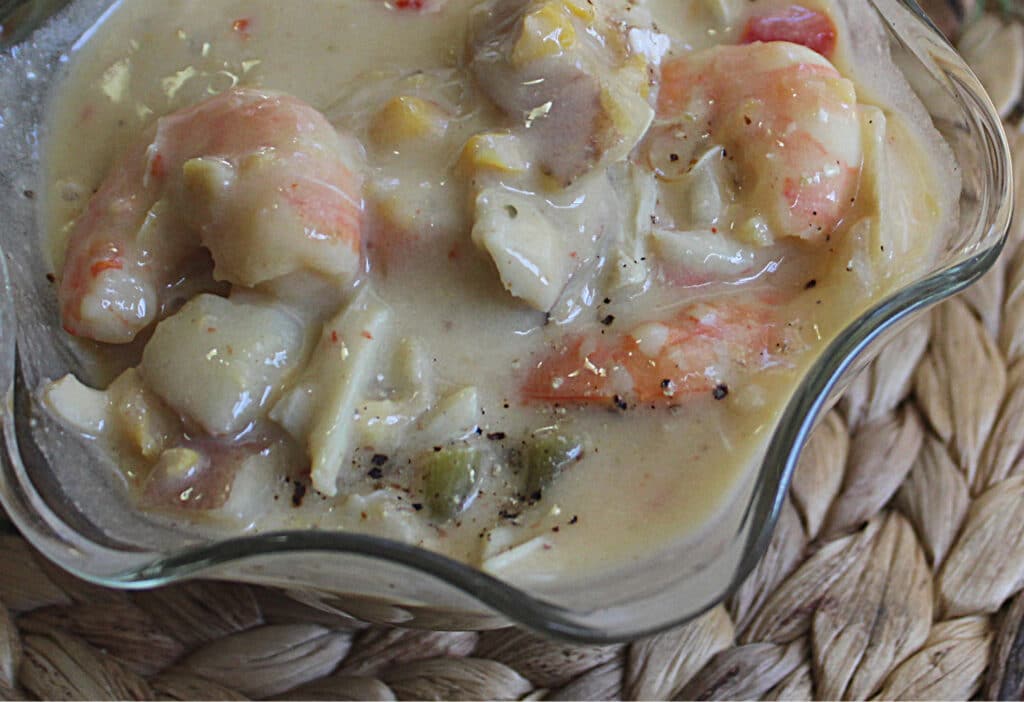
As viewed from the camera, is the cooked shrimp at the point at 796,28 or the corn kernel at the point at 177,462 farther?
the cooked shrimp at the point at 796,28

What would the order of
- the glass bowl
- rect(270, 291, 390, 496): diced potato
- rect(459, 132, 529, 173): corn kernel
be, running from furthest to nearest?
rect(459, 132, 529, 173): corn kernel → rect(270, 291, 390, 496): diced potato → the glass bowl

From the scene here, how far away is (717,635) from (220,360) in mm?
787

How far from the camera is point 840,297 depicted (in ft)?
4.32

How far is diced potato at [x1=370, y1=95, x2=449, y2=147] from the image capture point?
133 cm

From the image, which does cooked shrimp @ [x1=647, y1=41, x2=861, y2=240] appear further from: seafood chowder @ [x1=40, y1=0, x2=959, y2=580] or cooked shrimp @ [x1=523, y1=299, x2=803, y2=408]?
cooked shrimp @ [x1=523, y1=299, x2=803, y2=408]

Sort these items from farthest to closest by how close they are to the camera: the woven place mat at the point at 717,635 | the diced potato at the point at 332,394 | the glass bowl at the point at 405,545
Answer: the woven place mat at the point at 717,635 → the diced potato at the point at 332,394 → the glass bowl at the point at 405,545

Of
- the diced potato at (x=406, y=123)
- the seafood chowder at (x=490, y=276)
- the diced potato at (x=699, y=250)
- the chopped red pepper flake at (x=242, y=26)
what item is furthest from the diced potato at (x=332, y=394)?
the chopped red pepper flake at (x=242, y=26)

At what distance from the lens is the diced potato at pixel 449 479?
3.89 feet

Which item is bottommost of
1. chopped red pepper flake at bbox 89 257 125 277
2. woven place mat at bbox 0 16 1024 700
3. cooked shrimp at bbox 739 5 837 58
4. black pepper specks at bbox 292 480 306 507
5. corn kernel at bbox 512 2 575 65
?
woven place mat at bbox 0 16 1024 700

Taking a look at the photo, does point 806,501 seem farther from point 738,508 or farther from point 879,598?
point 738,508

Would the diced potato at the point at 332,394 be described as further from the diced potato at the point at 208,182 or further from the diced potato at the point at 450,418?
the diced potato at the point at 208,182

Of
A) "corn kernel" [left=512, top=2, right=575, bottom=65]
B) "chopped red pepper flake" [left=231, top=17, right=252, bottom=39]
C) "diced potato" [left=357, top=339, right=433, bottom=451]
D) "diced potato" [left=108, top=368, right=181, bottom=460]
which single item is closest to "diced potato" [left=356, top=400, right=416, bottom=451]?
"diced potato" [left=357, top=339, right=433, bottom=451]

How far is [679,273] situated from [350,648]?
687mm

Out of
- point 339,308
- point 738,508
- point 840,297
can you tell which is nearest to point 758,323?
point 840,297
